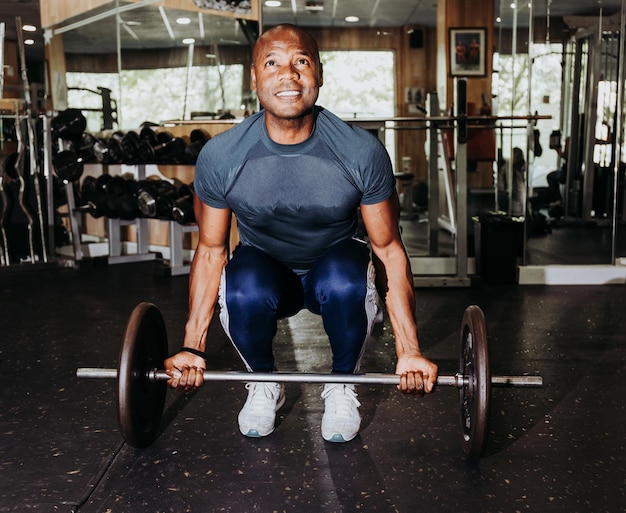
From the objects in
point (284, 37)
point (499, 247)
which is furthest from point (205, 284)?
point (499, 247)

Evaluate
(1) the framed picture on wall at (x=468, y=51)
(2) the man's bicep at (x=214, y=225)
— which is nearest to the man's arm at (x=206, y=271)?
(2) the man's bicep at (x=214, y=225)

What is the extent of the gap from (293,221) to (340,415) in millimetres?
456

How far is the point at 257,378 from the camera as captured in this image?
149cm

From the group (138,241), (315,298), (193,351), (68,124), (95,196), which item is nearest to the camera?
(193,351)

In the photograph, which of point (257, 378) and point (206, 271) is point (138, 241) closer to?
point (206, 271)

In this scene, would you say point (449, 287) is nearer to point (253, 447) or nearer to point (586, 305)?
point (586, 305)

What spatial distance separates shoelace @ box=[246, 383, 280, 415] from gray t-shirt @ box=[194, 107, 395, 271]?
41 cm

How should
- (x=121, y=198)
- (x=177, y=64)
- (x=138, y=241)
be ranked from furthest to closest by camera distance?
(x=177, y=64) → (x=138, y=241) → (x=121, y=198)

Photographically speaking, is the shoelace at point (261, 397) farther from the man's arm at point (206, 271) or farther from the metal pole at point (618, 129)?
the metal pole at point (618, 129)

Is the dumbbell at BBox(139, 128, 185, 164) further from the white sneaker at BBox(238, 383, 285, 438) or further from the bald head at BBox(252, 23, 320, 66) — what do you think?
the bald head at BBox(252, 23, 320, 66)

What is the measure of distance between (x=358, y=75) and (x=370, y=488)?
307 cm

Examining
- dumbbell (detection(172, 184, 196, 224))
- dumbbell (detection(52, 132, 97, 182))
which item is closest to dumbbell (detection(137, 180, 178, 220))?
dumbbell (detection(172, 184, 196, 224))

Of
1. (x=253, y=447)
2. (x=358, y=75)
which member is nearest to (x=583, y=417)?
(x=253, y=447)

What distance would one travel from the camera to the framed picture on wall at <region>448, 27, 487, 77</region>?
4031mm
